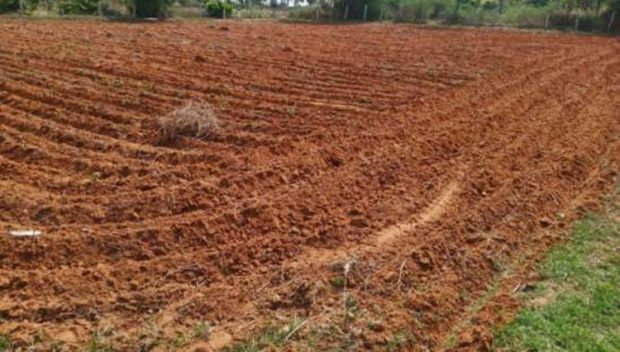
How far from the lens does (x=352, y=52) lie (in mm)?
14164

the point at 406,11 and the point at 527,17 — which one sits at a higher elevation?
the point at 406,11

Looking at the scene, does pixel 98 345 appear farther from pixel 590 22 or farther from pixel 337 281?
pixel 590 22

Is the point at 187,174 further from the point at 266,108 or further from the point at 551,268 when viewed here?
the point at 551,268

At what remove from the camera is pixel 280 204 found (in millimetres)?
4762

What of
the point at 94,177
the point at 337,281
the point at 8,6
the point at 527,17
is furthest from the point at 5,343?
the point at 527,17

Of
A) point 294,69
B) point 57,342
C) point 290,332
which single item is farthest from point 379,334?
point 294,69

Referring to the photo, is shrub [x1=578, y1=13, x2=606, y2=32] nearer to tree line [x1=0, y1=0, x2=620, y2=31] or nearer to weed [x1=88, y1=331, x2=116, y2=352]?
tree line [x1=0, y1=0, x2=620, y2=31]

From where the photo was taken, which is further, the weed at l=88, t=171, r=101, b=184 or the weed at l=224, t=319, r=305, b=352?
the weed at l=88, t=171, r=101, b=184

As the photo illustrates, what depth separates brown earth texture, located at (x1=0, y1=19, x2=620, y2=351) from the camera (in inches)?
131

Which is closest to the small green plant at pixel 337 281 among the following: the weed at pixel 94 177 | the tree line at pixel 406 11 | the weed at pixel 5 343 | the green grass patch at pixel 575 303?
the green grass patch at pixel 575 303

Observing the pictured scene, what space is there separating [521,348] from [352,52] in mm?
11990

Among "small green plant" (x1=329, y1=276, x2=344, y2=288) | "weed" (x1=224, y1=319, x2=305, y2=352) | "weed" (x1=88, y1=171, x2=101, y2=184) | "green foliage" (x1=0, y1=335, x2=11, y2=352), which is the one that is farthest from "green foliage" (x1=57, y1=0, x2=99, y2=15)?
"weed" (x1=224, y1=319, x2=305, y2=352)

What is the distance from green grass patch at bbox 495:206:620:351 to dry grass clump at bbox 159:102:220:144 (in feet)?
14.1

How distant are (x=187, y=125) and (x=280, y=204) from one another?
2.24m
